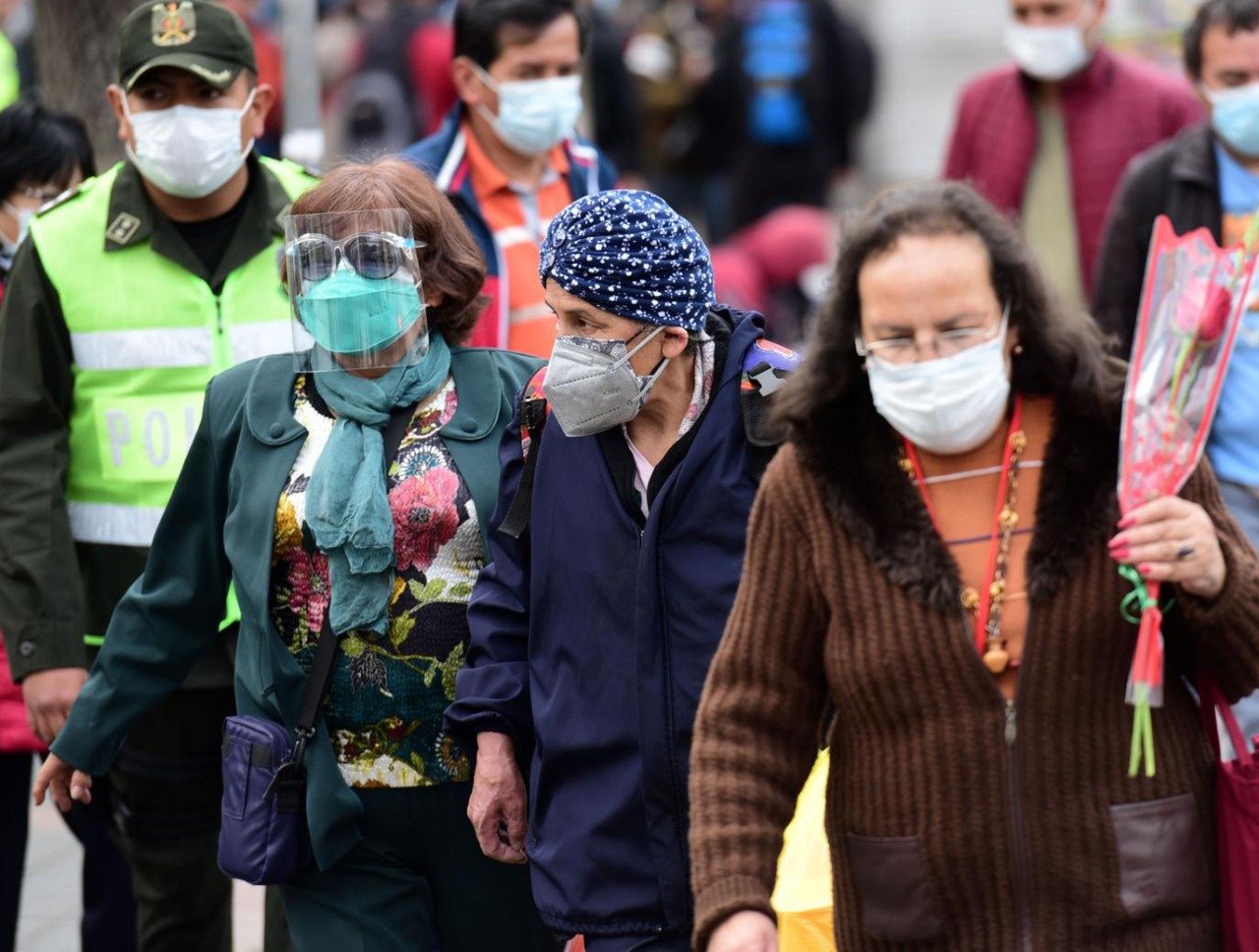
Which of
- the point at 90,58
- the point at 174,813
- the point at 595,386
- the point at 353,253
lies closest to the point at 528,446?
the point at 595,386

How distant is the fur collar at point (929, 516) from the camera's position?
127 inches

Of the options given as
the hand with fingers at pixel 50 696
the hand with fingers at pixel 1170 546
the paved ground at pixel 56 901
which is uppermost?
the hand with fingers at pixel 1170 546

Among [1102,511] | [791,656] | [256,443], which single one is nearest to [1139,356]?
[1102,511]

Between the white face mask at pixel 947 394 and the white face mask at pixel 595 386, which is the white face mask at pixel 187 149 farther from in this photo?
the white face mask at pixel 947 394

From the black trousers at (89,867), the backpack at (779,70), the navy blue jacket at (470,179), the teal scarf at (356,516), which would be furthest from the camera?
the backpack at (779,70)

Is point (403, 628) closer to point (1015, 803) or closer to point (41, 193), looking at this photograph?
point (1015, 803)

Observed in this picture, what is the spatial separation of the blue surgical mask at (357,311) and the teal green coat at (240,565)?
0.46 feet

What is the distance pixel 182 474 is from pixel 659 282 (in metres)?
1.11

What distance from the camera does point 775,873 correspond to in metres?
3.41

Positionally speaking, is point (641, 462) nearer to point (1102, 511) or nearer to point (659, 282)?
point (659, 282)

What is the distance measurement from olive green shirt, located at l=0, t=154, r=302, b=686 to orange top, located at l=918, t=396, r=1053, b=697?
2.21 m

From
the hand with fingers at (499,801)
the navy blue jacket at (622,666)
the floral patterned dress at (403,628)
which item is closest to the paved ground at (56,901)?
the floral patterned dress at (403,628)

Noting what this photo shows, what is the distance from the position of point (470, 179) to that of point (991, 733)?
3.41 meters

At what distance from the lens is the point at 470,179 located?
630 cm
